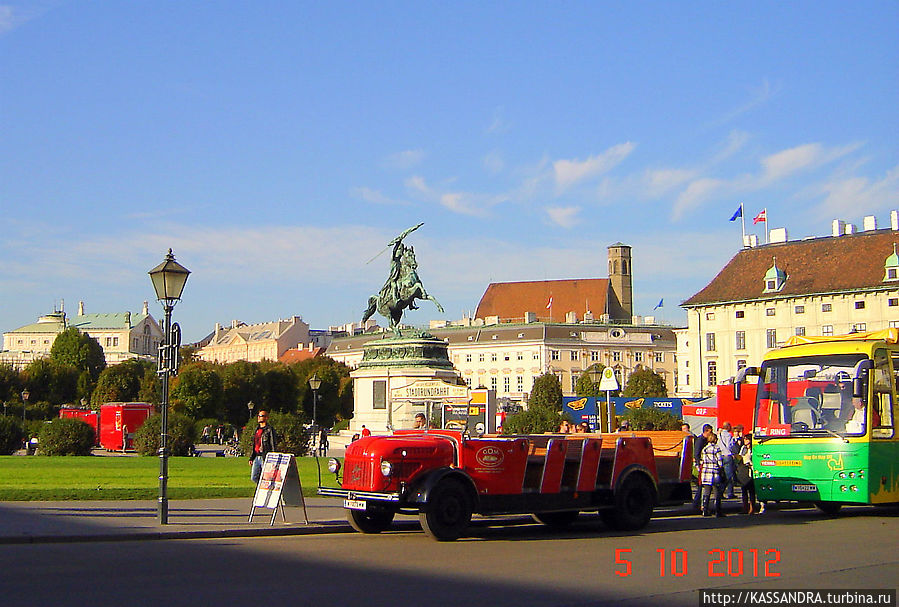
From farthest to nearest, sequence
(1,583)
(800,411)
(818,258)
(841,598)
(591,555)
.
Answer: (818,258)
(800,411)
(591,555)
(1,583)
(841,598)

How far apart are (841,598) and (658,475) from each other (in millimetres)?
9190

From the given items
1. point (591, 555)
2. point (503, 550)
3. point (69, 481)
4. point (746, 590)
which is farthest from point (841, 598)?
point (69, 481)

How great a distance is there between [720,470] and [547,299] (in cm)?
16030

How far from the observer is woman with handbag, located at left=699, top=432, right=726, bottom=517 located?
73.0 ft

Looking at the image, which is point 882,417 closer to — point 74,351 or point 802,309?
point 802,309

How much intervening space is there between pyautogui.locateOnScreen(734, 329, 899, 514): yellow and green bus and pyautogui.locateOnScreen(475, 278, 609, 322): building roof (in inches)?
6127

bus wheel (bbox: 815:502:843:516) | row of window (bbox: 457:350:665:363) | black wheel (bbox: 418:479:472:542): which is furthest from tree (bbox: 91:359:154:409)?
black wheel (bbox: 418:479:472:542)

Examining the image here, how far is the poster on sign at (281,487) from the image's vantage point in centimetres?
1838

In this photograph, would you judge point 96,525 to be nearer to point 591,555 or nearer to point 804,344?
point 591,555

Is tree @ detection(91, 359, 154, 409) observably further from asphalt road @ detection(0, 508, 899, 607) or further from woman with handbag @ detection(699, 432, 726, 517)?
asphalt road @ detection(0, 508, 899, 607)

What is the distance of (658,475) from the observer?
2055cm

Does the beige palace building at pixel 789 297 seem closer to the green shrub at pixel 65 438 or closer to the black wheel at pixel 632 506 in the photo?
the green shrub at pixel 65 438

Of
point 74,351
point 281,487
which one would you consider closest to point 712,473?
point 281,487
